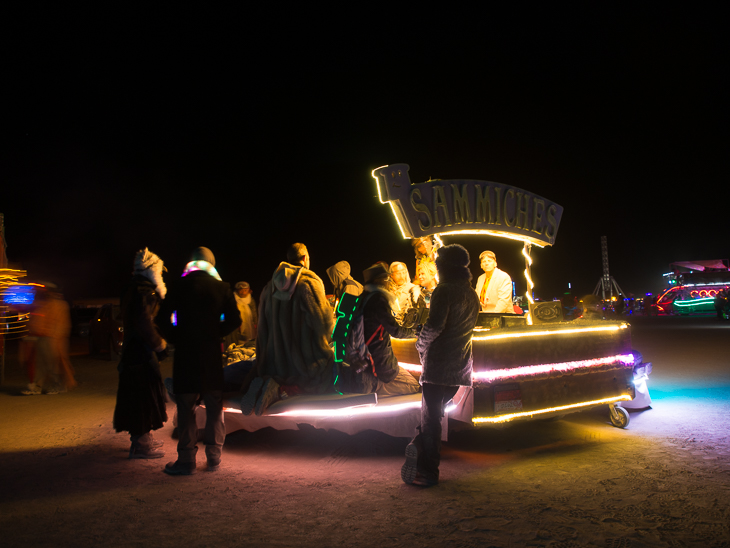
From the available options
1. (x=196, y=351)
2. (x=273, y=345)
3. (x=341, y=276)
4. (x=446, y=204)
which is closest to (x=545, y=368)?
(x=446, y=204)

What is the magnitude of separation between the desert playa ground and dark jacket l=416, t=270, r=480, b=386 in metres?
0.87

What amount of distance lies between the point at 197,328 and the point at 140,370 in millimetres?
931

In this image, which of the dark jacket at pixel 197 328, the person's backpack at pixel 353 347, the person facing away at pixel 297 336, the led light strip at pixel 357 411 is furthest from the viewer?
the person facing away at pixel 297 336

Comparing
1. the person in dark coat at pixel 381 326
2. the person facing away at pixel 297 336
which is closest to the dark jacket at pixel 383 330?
the person in dark coat at pixel 381 326

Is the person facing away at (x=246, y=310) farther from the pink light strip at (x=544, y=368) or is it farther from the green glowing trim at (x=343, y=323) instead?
the pink light strip at (x=544, y=368)

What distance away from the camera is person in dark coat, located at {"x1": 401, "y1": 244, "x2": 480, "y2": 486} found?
408 cm

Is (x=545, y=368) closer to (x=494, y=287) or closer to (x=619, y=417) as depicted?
(x=619, y=417)

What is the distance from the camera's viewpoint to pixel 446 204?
618 centimetres

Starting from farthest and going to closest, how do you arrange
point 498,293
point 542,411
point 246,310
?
point 246,310, point 498,293, point 542,411

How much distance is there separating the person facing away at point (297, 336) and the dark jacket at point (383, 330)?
0.53 m

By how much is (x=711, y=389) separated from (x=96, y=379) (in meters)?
11.5

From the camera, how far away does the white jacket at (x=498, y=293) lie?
7863 mm

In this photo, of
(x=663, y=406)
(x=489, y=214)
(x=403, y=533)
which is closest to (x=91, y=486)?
(x=403, y=533)

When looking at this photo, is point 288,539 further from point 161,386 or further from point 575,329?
point 575,329
